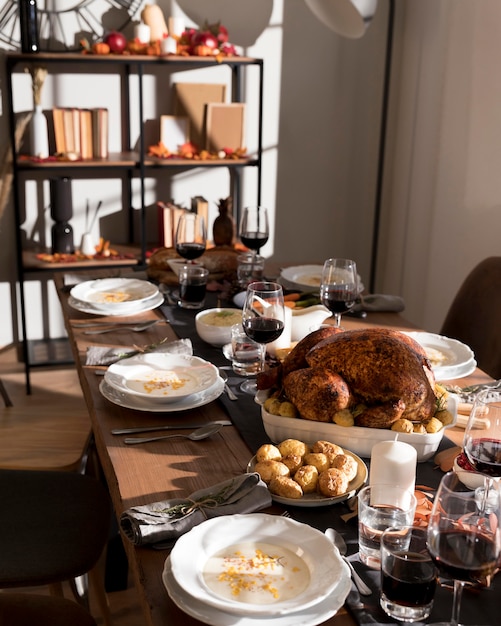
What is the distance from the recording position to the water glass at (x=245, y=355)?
1.85 m

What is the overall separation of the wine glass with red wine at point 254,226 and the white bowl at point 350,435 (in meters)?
1.11

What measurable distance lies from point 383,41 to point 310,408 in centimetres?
321

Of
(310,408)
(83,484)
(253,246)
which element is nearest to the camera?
(310,408)

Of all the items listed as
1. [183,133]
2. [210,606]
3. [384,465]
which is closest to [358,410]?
[384,465]

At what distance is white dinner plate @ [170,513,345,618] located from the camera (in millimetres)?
1000

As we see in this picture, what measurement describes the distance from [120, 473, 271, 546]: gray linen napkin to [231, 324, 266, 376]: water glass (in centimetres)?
59

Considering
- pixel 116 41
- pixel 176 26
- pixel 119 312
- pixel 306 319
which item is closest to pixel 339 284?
pixel 306 319

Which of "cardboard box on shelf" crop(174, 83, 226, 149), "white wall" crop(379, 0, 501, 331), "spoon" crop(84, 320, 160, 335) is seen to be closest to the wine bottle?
"cardboard box on shelf" crop(174, 83, 226, 149)

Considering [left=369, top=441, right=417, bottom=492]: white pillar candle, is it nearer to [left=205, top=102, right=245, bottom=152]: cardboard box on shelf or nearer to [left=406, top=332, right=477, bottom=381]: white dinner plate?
[left=406, top=332, right=477, bottom=381]: white dinner plate

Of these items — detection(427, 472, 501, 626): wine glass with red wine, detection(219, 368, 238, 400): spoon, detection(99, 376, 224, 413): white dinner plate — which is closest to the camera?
detection(427, 472, 501, 626): wine glass with red wine

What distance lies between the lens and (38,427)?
2229 mm

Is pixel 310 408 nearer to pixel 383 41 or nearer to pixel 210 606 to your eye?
pixel 210 606

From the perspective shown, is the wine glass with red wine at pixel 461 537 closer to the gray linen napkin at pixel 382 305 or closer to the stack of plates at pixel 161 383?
the stack of plates at pixel 161 383

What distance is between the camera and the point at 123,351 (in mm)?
1914
